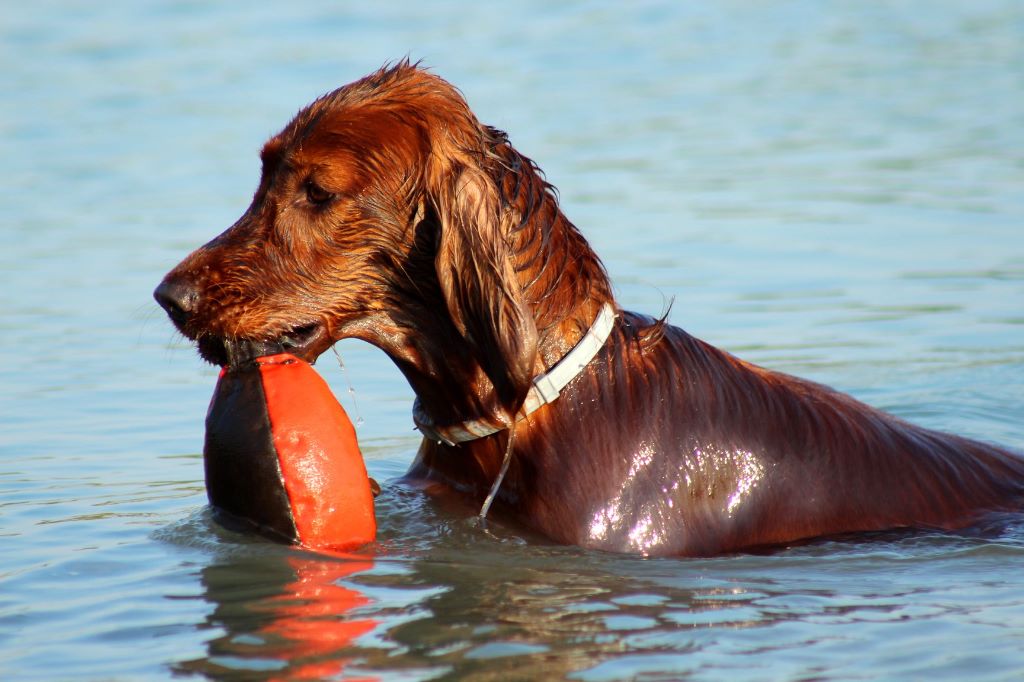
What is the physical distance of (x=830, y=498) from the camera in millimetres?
5996

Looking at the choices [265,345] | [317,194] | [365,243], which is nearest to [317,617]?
[265,345]

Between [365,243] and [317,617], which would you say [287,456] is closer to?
[317,617]

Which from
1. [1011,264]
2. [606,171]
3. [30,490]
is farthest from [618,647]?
[606,171]

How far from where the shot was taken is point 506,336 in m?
5.61

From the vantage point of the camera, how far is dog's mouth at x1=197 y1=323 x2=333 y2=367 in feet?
19.2

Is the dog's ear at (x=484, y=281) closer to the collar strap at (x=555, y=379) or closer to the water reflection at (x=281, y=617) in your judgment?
the collar strap at (x=555, y=379)

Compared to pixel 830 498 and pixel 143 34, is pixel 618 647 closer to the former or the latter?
pixel 830 498

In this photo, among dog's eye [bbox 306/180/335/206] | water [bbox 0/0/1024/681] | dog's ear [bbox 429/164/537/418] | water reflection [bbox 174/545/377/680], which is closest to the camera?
water reflection [bbox 174/545/377/680]

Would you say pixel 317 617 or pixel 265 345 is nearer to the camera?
pixel 317 617

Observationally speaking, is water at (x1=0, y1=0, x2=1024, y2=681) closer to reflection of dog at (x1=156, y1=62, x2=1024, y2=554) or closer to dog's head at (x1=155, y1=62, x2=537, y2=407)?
reflection of dog at (x1=156, y1=62, x2=1024, y2=554)

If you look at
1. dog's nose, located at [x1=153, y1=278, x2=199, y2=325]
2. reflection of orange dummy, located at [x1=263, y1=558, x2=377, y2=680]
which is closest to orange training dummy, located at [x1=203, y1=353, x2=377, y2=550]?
reflection of orange dummy, located at [x1=263, y1=558, x2=377, y2=680]

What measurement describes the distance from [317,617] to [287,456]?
628 millimetres

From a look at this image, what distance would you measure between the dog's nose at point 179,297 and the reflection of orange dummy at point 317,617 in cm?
100

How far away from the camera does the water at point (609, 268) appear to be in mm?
5180
